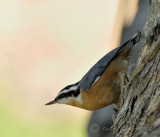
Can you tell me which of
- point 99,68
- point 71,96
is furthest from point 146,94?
point 71,96

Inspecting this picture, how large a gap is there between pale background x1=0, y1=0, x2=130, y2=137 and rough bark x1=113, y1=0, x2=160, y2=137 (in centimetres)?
391

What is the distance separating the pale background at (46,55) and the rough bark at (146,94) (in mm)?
3910

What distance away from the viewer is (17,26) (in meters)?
7.61

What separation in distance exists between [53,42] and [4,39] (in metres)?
1.12

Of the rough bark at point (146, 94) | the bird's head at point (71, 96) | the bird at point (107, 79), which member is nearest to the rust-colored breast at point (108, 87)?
the bird at point (107, 79)

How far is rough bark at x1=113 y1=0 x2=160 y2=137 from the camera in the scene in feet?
7.90

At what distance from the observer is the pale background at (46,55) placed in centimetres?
688

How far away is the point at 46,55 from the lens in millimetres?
7367

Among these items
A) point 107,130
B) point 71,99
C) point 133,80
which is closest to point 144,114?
point 133,80

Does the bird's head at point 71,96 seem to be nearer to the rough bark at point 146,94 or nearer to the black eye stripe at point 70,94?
the black eye stripe at point 70,94

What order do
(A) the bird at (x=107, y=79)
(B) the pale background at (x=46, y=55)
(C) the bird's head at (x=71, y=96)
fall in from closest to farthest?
(A) the bird at (x=107, y=79)
(C) the bird's head at (x=71, y=96)
(B) the pale background at (x=46, y=55)

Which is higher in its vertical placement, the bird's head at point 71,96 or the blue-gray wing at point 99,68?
the blue-gray wing at point 99,68

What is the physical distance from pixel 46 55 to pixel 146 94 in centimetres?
497

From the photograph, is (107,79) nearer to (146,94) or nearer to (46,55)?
(146,94)
